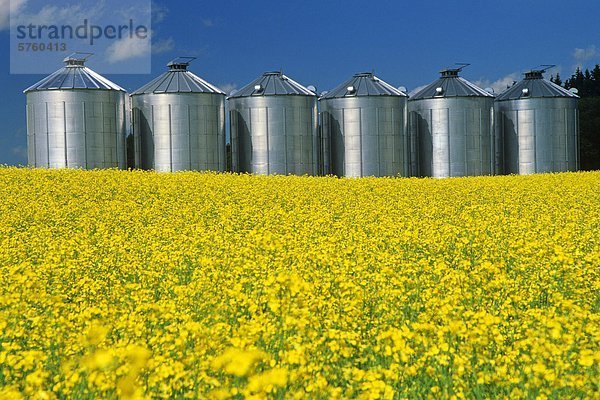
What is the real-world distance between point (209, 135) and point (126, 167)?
440cm

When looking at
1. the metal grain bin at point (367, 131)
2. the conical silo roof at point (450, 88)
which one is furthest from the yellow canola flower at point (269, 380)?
the conical silo roof at point (450, 88)

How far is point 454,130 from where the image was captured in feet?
130

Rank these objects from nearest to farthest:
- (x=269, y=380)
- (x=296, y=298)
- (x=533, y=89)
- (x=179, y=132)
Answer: (x=269, y=380)
(x=296, y=298)
(x=179, y=132)
(x=533, y=89)

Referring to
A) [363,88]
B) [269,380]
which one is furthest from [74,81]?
[269,380]

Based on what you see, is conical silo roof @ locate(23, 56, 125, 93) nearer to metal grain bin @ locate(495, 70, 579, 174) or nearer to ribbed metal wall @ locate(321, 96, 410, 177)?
ribbed metal wall @ locate(321, 96, 410, 177)

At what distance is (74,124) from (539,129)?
85.9ft

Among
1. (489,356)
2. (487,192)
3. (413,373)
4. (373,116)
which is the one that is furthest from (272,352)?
(373,116)

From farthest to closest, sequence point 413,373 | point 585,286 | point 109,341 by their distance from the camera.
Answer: point 585,286 → point 109,341 → point 413,373

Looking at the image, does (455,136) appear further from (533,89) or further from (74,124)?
(74,124)

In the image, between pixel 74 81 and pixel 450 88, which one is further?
pixel 450 88

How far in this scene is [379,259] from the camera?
9516mm

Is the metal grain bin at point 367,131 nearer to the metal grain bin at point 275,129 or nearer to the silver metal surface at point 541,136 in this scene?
the metal grain bin at point 275,129

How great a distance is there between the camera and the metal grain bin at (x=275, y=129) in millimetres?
35656

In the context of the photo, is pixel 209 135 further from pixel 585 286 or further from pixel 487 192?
pixel 585 286
